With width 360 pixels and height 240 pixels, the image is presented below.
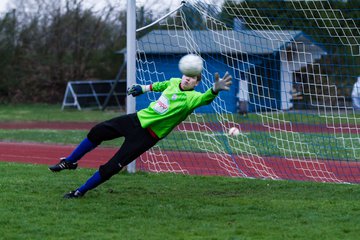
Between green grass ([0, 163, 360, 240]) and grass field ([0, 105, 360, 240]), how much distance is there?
0.01m

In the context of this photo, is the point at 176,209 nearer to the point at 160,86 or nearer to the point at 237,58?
the point at 160,86

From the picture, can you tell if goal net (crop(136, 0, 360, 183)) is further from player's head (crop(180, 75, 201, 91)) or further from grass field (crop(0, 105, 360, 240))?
player's head (crop(180, 75, 201, 91))

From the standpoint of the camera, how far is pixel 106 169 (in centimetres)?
952

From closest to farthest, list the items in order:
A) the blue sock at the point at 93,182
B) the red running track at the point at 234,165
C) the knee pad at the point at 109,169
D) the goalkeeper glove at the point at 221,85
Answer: the goalkeeper glove at the point at 221,85 < the knee pad at the point at 109,169 < the blue sock at the point at 93,182 < the red running track at the point at 234,165

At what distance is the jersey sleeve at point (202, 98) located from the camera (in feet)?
30.7

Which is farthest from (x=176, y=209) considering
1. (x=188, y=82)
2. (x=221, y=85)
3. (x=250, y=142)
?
(x=250, y=142)

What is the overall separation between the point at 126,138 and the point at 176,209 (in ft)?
4.22

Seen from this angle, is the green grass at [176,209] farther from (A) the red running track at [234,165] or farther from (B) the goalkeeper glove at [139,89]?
(B) the goalkeeper glove at [139,89]

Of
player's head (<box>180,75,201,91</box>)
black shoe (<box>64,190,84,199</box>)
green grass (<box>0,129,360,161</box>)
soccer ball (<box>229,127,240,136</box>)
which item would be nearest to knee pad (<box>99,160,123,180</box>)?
black shoe (<box>64,190,84,199</box>)

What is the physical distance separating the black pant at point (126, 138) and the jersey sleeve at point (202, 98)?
730mm

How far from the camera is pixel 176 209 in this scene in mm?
9125

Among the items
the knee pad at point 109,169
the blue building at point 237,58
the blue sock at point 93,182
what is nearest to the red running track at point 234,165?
the blue building at point 237,58

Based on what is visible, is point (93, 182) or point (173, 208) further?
point (93, 182)

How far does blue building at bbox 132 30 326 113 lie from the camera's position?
1345 centimetres
